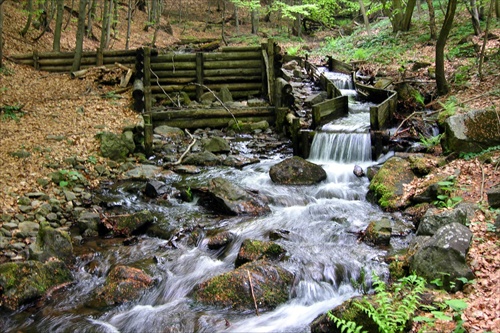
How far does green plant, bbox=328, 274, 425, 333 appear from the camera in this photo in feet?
13.4

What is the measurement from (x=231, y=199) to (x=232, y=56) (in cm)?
801

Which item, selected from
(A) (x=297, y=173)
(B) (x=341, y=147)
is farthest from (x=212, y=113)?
(A) (x=297, y=173)

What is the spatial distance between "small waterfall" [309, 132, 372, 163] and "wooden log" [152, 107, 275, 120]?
2.78 metres

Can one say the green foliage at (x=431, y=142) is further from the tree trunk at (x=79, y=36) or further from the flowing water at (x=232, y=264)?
the tree trunk at (x=79, y=36)

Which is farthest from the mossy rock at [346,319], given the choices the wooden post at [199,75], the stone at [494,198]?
Answer: the wooden post at [199,75]

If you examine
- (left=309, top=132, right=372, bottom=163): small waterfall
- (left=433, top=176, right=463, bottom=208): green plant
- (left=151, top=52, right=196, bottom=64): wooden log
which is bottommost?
(left=433, top=176, right=463, bottom=208): green plant

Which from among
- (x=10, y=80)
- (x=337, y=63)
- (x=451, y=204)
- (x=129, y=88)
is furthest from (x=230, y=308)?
(x=337, y=63)

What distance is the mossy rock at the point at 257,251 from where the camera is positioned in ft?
20.6

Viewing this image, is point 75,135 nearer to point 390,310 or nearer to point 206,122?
point 206,122

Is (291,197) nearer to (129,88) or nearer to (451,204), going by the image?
(451,204)

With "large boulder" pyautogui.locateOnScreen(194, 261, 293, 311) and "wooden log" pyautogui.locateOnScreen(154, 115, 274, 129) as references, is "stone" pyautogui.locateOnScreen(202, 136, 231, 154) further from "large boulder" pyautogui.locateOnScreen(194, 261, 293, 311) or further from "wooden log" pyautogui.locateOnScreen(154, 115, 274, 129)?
"large boulder" pyautogui.locateOnScreen(194, 261, 293, 311)

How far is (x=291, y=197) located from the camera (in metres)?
8.95

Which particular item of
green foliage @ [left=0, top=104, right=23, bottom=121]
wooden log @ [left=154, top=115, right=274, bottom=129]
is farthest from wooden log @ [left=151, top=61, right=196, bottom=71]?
green foliage @ [left=0, top=104, right=23, bottom=121]

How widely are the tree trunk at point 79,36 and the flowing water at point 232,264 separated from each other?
8.43 meters
